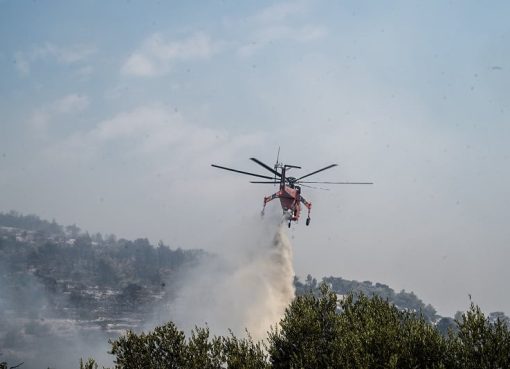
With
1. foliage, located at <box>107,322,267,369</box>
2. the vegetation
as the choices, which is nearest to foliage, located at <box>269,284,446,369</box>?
the vegetation

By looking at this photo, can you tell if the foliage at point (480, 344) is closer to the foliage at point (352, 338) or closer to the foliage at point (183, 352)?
the foliage at point (352, 338)

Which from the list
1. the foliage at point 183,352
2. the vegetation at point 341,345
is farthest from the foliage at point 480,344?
the foliage at point 183,352

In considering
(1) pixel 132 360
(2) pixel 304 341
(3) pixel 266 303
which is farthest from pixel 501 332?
(3) pixel 266 303

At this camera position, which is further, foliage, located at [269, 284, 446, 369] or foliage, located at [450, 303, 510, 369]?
foliage, located at [269, 284, 446, 369]

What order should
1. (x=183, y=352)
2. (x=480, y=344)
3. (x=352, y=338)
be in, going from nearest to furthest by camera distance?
(x=480, y=344)
(x=352, y=338)
(x=183, y=352)

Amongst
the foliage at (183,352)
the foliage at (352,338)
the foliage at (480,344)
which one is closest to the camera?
the foliage at (480,344)

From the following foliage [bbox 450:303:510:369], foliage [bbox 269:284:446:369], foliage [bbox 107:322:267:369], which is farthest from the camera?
foliage [bbox 107:322:267:369]

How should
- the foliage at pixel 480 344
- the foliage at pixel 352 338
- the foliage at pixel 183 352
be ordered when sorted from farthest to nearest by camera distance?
the foliage at pixel 183 352 → the foliage at pixel 352 338 → the foliage at pixel 480 344

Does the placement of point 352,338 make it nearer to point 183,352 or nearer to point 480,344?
point 480,344

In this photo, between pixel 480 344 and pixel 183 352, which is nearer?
pixel 480 344

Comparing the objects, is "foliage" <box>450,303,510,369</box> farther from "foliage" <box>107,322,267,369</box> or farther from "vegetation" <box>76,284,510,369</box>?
"foliage" <box>107,322,267,369</box>

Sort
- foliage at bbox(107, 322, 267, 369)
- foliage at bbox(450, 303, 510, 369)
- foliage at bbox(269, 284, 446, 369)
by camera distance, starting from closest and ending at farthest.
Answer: foliage at bbox(450, 303, 510, 369)
foliage at bbox(269, 284, 446, 369)
foliage at bbox(107, 322, 267, 369)

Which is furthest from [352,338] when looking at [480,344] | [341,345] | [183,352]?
[183,352]

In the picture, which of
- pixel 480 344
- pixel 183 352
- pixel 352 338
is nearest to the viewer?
pixel 480 344
